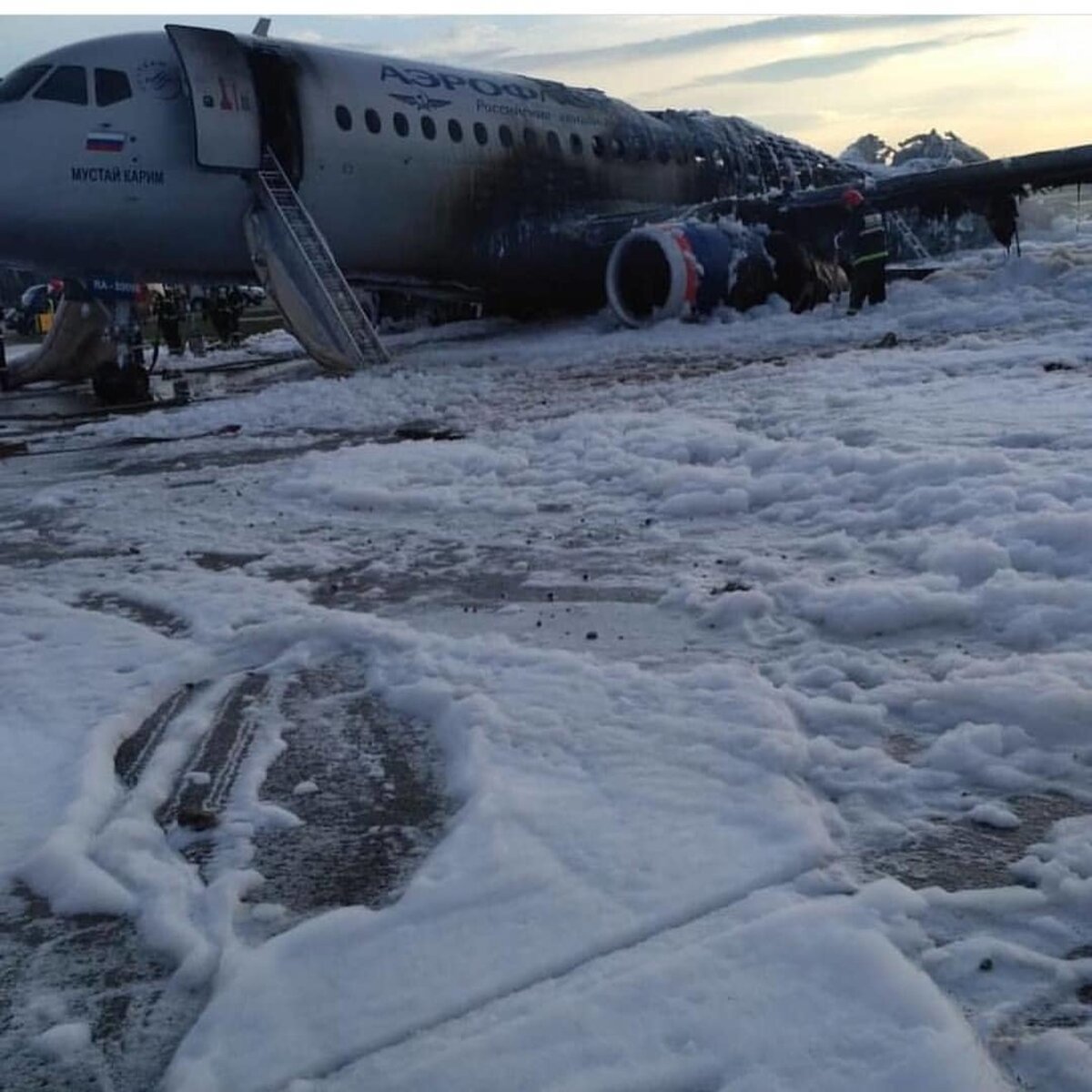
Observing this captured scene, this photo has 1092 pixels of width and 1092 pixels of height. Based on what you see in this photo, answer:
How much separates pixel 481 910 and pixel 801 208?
49.4 feet

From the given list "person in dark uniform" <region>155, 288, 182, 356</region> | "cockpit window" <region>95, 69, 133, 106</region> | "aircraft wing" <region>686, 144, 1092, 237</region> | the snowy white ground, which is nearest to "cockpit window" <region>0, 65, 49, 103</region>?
"cockpit window" <region>95, 69, 133, 106</region>

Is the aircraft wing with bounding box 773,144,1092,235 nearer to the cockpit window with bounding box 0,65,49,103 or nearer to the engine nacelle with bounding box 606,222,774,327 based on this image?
the engine nacelle with bounding box 606,222,774,327

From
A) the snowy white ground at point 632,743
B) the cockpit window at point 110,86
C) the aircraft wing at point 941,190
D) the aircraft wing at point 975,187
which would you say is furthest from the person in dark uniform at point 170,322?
the snowy white ground at point 632,743

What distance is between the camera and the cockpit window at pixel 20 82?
1128cm

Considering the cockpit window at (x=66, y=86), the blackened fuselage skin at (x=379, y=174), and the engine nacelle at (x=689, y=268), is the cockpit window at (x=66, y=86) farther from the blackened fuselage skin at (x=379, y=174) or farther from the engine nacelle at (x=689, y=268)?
the engine nacelle at (x=689, y=268)

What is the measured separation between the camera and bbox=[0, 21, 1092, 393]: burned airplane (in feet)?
37.8

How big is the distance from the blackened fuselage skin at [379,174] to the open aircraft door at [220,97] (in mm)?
150

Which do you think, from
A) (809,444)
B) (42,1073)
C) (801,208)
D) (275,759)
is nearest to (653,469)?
(809,444)

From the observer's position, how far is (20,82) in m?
A: 11.4

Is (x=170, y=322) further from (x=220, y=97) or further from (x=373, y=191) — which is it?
(x=220, y=97)

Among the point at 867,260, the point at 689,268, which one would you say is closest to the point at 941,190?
the point at 867,260

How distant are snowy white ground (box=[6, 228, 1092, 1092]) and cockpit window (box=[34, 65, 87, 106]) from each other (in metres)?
6.53

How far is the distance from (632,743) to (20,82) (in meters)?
11.3

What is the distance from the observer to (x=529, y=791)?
2.51 m
